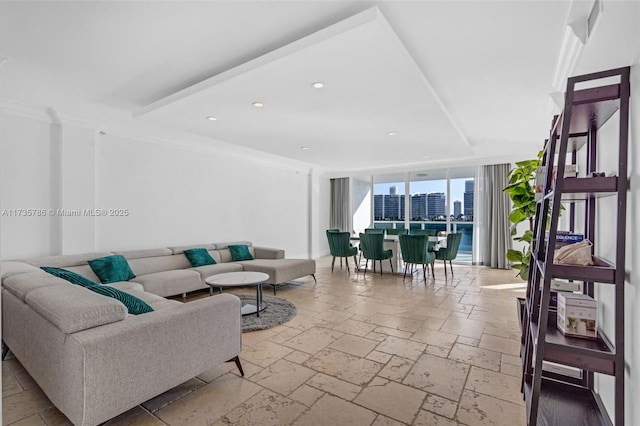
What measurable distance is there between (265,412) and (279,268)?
2930mm

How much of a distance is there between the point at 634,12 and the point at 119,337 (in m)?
2.92

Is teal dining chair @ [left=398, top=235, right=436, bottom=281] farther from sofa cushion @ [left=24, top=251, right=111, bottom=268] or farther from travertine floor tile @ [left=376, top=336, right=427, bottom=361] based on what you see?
sofa cushion @ [left=24, top=251, right=111, bottom=268]

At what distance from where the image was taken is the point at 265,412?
2031 millimetres

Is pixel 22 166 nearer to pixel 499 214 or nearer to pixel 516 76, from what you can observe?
pixel 516 76

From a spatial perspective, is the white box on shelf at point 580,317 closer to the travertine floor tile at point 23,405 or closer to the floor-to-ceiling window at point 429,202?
the travertine floor tile at point 23,405

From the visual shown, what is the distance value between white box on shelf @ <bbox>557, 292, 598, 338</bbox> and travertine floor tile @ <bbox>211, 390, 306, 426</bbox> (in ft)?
5.28

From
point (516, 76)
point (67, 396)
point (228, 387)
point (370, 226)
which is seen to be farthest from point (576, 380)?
point (370, 226)

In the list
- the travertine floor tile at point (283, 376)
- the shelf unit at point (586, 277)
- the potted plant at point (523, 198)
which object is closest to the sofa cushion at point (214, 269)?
the travertine floor tile at point (283, 376)

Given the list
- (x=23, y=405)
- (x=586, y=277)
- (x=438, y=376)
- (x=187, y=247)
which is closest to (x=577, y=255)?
(x=586, y=277)

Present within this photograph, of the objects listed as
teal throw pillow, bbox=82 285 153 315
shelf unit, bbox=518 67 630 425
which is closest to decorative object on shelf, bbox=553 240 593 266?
shelf unit, bbox=518 67 630 425

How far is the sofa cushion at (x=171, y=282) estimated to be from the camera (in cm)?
400

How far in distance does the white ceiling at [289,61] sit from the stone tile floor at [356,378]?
2.50 meters

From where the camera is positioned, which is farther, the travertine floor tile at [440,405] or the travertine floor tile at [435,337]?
the travertine floor tile at [435,337]

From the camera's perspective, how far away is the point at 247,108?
12.4 feet
